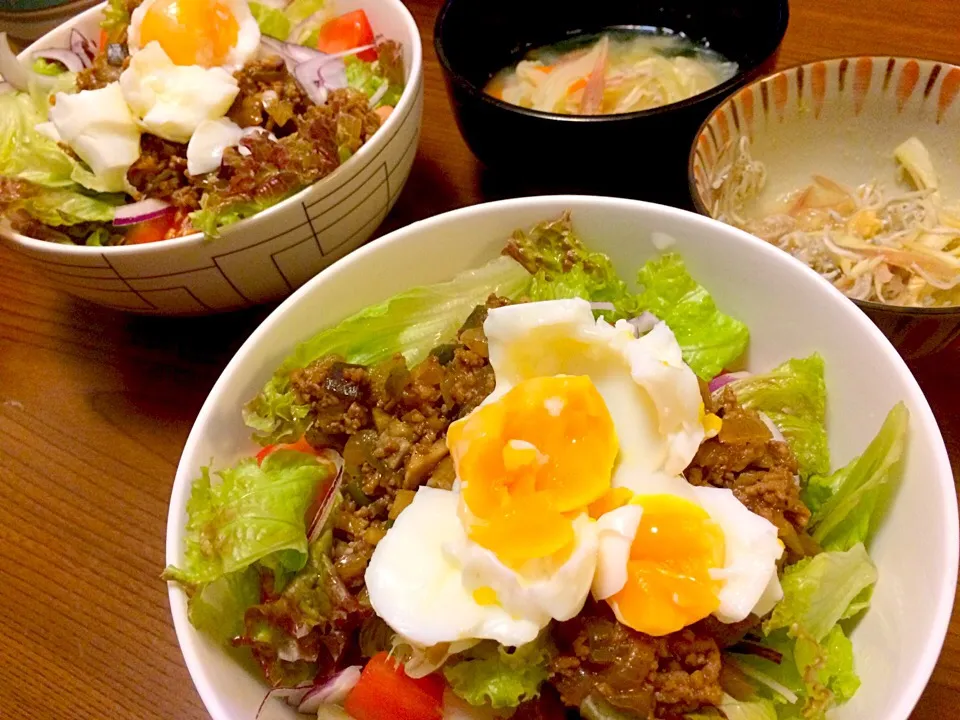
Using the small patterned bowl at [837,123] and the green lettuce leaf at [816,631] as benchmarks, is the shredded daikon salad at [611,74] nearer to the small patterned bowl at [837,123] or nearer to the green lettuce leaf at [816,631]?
the small patterned bowl at [837,123]

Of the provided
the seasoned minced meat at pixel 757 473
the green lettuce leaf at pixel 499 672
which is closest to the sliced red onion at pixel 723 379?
→ the seasoned minced meat at pixel 757 473

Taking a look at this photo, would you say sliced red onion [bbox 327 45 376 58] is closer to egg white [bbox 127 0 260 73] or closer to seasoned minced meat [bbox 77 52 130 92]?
egg white [bbox 127 0 260 73]

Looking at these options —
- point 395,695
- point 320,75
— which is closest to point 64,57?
point 320,75

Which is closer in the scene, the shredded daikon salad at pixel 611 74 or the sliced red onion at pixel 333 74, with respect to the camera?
the sliced red onion at pixel 333 74

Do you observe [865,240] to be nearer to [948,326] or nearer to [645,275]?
[948,326]

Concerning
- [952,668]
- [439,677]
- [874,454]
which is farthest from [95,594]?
[952,668]

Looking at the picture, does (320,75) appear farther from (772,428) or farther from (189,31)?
(772,428)
